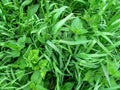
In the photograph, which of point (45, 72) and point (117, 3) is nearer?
point (45, 72)

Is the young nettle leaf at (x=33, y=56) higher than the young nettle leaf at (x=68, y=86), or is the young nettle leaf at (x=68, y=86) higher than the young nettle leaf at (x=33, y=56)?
the young nettle leaf at (x=33, y=56)

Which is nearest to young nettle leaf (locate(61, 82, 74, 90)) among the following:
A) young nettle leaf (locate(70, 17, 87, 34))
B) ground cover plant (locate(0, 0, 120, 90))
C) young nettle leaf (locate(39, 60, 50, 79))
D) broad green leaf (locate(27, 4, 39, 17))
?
ground cover plant (locate(0, 0, 120, 90))

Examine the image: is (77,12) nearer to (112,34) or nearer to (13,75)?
(112,34)

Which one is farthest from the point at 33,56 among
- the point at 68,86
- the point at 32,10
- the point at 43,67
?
the point at 32,10

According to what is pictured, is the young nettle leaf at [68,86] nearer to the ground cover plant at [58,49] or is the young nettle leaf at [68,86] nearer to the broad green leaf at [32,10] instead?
the ground cover plant at [58,49]

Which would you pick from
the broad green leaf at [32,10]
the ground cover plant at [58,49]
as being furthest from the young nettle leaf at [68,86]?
the broad green leaf at [32,10]

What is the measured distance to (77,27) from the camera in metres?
1.76

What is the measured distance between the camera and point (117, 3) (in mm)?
1992

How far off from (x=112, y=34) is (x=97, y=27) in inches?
4.2

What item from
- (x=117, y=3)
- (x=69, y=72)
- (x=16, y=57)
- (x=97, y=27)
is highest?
(x=117, y=3)

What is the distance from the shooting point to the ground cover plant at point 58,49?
1.70m

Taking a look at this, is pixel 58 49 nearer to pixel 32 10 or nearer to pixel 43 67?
pixel 43 67

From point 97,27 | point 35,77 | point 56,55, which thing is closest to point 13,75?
point 35,77

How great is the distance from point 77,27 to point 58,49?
0.56 feet
